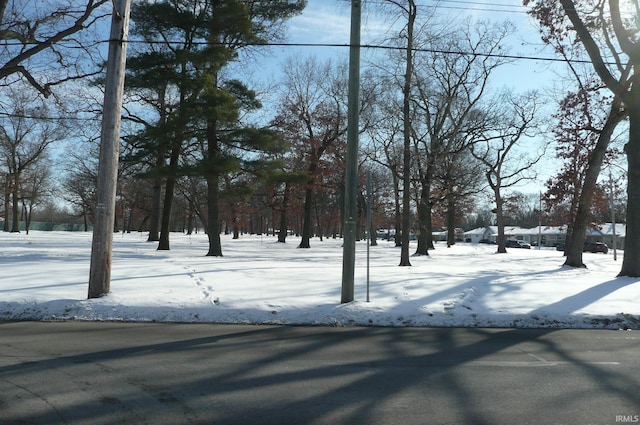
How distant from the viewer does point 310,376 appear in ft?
17.5

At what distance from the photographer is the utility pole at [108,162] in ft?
30.3

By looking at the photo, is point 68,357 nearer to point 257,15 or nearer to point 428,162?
point 257,15

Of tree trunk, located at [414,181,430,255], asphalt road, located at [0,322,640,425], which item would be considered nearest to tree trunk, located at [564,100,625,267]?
tree trunk, located at [414,181,430,255]

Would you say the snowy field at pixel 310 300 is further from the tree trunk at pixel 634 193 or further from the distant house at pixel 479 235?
the distant house at pixel 479 235

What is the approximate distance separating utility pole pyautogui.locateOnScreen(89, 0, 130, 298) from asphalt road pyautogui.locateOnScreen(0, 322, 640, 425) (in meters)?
1.66

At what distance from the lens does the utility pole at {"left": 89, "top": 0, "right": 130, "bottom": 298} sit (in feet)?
30.3

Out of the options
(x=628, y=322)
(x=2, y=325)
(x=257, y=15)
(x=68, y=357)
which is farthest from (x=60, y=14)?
(x=628, y=322)

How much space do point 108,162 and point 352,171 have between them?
4.80m

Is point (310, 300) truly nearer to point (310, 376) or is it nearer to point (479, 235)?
point (310, 376)

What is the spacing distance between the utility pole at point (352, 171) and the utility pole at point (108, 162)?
4.60m
